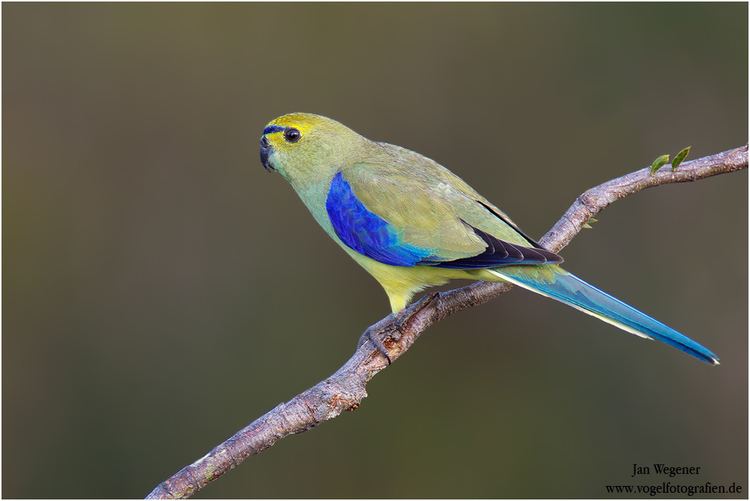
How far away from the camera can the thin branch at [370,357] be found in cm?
354

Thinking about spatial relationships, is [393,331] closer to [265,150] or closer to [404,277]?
[404,277]

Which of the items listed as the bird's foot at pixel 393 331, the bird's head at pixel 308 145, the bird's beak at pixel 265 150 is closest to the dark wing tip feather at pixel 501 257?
Result: the bird's foot at pixel 393 331

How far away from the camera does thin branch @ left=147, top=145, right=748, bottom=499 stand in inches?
139

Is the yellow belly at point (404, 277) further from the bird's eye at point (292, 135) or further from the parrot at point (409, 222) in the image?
the bird's eye at point (292, 135)

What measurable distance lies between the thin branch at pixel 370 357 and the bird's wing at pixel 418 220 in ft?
1.03

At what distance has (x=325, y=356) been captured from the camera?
6.96 metres

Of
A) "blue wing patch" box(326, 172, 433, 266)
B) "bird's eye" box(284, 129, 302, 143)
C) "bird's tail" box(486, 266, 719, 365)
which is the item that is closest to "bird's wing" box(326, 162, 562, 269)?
"blue wing patch" box(326, 172, 433, 266)

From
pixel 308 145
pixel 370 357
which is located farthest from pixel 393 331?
pixel 308 145

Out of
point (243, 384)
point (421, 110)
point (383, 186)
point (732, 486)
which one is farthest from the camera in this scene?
point (421, 110)

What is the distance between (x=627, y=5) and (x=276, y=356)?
13.3ft

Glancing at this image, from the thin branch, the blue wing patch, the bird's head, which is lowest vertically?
the thin branch

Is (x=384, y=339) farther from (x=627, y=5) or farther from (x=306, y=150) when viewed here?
(x=627, y=5)

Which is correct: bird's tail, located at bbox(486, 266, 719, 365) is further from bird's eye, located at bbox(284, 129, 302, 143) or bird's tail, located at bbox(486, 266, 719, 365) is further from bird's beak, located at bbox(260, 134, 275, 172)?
bird's beak, located at bbox(260, 134, 275, 172)

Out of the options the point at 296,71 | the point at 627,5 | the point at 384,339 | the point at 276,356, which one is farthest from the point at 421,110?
the point at 384,339
